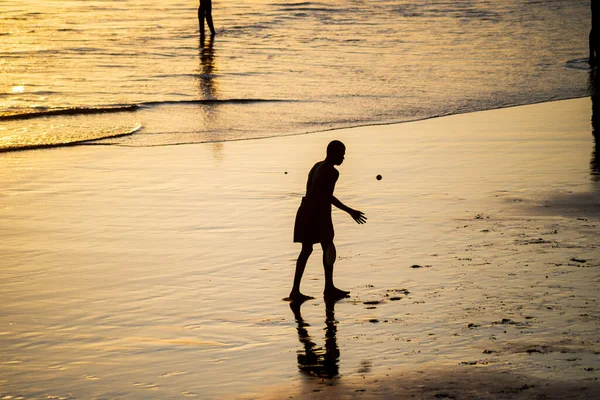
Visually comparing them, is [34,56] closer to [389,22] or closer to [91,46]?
[91,46]

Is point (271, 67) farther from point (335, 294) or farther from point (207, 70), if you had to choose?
point (335, 294)

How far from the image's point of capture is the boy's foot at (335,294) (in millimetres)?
8859

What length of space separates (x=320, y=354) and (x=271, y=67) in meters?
18.4

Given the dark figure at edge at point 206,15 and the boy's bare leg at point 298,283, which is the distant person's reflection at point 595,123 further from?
the dark figure at edge at point 206,15

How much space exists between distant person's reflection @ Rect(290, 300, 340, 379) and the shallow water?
8.95m

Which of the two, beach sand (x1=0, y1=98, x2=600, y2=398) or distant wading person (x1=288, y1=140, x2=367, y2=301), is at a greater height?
distant wading person (x1=288, y1=140, x2=367, y2=301)

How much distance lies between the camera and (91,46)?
29.5 m

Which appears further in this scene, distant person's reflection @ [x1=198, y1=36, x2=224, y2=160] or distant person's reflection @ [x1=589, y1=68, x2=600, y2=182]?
distant person's reflection @ [x1=198, y1=36, x2=224, y2=160]

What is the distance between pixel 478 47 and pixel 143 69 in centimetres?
958

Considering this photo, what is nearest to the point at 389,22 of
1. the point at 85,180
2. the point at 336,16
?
the point at 336,16

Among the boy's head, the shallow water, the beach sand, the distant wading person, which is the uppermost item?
the boy's head

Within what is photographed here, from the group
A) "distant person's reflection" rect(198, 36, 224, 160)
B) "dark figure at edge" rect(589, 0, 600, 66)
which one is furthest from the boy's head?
"dark figure at edge" rect(589, 0, 600, 66)

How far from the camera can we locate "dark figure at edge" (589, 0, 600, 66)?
23266mm

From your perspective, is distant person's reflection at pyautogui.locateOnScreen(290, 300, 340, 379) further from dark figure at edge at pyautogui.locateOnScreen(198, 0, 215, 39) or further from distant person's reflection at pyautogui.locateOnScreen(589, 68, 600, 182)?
dark figure at edge at pyautogui.locateOnScreen(198, 0, 215, 39)
